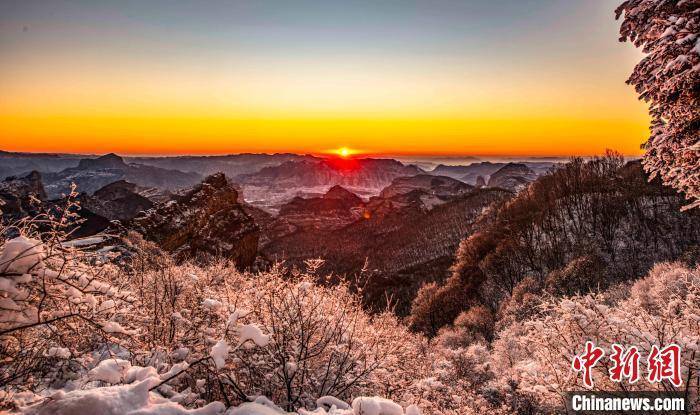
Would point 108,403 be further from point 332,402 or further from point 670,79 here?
point 670,79

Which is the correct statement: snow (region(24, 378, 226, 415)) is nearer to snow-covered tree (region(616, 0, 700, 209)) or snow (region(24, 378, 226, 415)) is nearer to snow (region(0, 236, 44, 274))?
snow (region(0, 236, 44, 274))

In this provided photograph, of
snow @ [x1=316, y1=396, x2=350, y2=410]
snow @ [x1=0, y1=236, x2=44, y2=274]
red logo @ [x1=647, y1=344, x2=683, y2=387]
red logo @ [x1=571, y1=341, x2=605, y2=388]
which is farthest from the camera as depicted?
red logo @ [x1=571, y1=341, x2=605, y2=388]

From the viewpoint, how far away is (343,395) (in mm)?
5379

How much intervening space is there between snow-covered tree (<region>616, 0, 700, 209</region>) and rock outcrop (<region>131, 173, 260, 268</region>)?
108 feet

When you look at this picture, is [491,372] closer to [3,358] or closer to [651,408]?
[651,408]

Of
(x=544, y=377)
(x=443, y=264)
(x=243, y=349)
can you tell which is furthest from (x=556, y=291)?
(x=443, y=264)

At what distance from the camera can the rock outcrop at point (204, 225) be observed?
40.4 metres

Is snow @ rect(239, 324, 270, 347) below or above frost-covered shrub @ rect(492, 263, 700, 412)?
above

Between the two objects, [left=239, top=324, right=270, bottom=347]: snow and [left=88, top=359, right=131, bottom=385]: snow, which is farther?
[left=239, top=324, right=270, bottom=347]: snow

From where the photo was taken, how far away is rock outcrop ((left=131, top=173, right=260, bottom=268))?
40375 mm

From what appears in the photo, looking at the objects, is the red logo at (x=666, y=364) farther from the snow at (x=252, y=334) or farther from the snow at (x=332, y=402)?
the snow at (x=252, y=334)

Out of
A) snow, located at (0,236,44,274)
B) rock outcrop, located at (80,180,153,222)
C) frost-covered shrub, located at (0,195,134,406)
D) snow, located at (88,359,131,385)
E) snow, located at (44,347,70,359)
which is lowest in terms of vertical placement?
rock outcrop, located at (80,180,153,222)

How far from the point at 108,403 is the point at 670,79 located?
11.7 meters

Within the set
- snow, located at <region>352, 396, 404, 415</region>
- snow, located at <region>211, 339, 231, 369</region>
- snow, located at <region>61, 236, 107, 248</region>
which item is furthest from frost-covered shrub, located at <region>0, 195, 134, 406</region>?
snow, located at <region>352, 396, 404, 415</region>
